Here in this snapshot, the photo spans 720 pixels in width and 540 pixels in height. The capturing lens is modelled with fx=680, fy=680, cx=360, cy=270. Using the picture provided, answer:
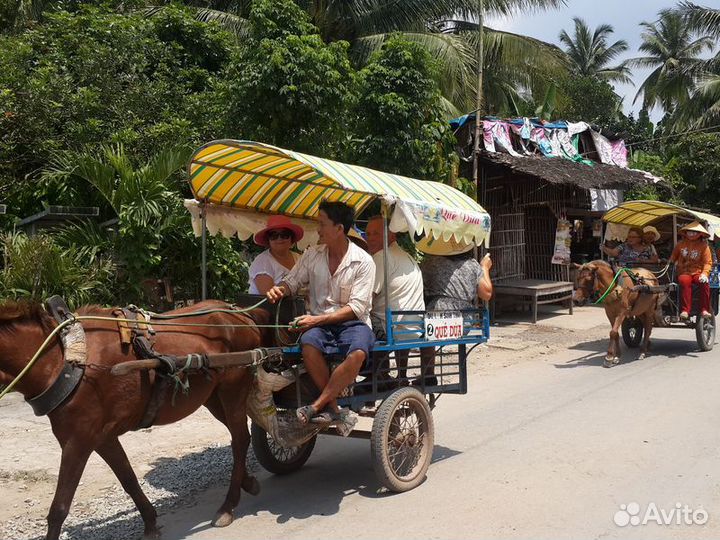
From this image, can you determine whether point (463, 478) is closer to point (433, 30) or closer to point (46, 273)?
point (46, 273)

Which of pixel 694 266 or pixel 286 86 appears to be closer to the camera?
pixel 286 86

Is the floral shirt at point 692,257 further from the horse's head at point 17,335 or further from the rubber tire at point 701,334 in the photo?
the horse's head at point 17,335

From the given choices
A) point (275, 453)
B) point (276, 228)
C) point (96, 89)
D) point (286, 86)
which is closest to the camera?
point (275, 453)

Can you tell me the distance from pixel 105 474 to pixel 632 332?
904 centimetres

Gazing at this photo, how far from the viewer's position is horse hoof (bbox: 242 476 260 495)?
186 inches

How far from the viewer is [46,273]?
768cm

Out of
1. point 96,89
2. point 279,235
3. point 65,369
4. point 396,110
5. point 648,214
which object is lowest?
point 65,369

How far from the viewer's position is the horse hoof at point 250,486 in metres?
4.71

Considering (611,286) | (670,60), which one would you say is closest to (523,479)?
(611,286)

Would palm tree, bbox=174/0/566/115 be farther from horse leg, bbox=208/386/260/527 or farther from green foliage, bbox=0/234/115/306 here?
horse leg, bbox=208/386/260/527

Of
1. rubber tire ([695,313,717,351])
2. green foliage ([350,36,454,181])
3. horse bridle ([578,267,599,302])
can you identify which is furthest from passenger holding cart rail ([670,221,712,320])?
green foliage ([350,36,454,181])

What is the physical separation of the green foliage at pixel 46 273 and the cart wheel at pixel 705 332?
347 inches

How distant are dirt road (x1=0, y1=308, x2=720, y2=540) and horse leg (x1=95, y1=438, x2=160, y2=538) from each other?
0.17 metres

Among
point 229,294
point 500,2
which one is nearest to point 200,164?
point 229,294
